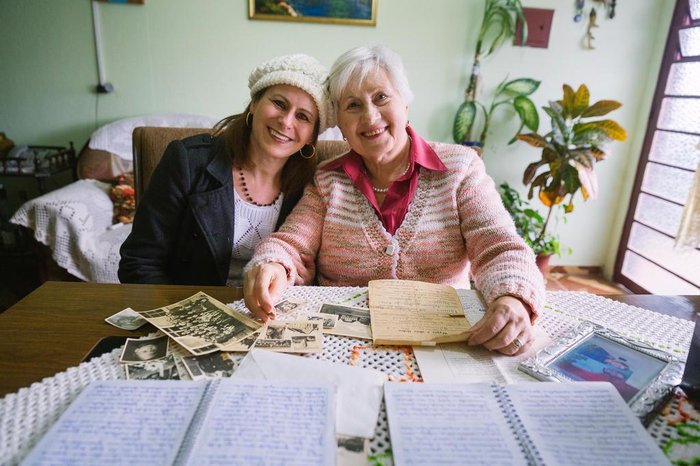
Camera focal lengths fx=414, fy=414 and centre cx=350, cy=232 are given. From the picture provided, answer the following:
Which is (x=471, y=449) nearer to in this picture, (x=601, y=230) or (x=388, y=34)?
(x=388, y=34)

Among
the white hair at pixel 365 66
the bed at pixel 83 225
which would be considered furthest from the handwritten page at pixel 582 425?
the bed at pixel 83 225

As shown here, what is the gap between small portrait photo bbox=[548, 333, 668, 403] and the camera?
656 mm

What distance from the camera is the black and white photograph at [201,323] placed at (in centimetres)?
72

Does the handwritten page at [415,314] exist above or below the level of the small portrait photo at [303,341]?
above

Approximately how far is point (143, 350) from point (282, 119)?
30.3 inches

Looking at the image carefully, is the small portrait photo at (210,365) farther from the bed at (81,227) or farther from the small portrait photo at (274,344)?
the bed at (81,227)

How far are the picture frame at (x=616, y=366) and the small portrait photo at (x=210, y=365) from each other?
481 millimetres

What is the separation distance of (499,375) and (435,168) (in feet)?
2.20

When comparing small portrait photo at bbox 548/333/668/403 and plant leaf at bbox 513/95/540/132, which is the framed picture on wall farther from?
small portrait photo at bbox 548/333/668/403

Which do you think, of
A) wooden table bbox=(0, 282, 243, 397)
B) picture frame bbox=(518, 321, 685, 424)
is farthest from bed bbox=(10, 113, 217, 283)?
picture frame bbox=(518, 321, 685, 424)

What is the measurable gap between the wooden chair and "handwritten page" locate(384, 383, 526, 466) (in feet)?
3.51

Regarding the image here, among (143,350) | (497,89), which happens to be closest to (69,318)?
(143,350)

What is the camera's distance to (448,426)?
21.5 inches

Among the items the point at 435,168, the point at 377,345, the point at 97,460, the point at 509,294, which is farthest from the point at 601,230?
the point at 97,460
